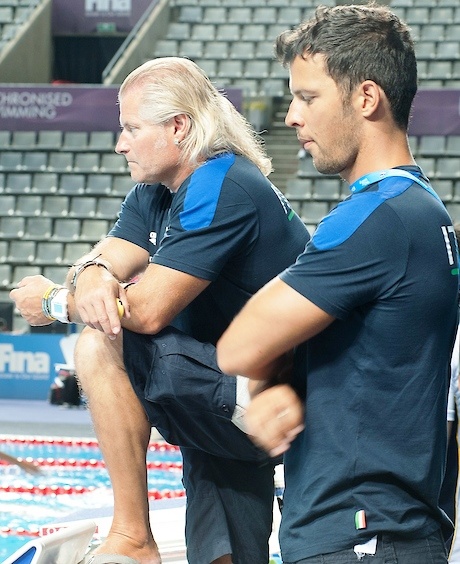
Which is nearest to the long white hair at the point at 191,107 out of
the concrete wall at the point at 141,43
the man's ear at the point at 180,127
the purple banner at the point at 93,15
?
the man's ear at the point at 180,127

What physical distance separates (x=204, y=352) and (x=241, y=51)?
1160cm

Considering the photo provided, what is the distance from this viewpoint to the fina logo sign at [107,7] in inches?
588

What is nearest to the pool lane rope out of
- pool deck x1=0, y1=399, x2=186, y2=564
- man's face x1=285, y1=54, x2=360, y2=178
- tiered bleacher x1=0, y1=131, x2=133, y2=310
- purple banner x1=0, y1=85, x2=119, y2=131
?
pool deck x1=0, y1=399, x2=186, y2=564

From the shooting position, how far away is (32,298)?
7.54 ft

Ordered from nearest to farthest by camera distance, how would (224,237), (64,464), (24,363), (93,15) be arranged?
(224,237)
(64,464)
(24,363)
(93,15)

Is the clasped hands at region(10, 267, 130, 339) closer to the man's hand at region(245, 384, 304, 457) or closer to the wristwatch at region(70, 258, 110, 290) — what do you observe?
the wristwatch at region(70, 258, 110, 290)

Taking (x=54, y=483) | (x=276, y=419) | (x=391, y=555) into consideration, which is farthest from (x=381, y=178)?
(x=54, y=483)

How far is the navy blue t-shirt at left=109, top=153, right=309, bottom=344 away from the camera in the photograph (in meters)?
2.15

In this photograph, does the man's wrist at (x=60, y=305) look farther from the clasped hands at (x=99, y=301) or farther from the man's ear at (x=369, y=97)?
the man's ear at (x=369, y=97)

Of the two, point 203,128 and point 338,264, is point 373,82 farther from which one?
point 203,128

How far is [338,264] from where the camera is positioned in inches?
60.3

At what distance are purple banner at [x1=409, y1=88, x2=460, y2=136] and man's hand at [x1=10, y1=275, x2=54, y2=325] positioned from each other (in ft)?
27.1

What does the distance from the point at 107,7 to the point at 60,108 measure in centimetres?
417

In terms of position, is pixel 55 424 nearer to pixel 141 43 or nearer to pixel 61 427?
pixel 61 427
